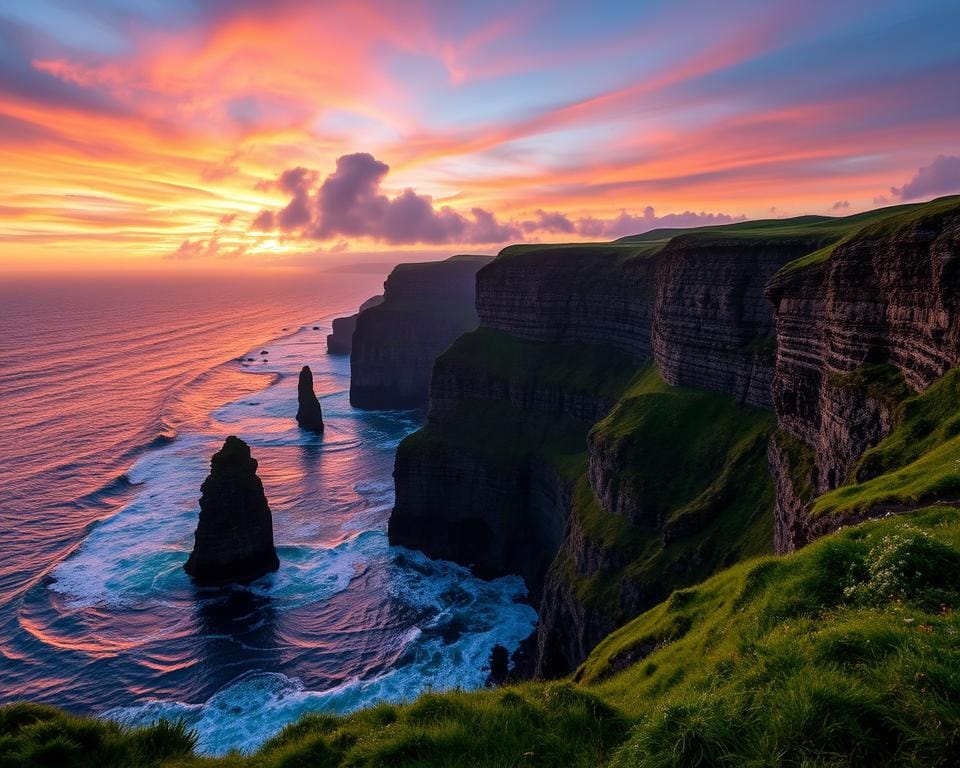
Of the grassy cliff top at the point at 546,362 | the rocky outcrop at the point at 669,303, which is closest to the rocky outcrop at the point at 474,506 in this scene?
the grassy cliff top at the point at 546,362

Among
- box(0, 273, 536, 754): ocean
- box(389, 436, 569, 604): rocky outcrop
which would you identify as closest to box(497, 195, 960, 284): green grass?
box(389, 436, 569, 604): rocky outcrop

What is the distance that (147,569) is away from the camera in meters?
63.8

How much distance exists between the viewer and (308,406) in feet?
375

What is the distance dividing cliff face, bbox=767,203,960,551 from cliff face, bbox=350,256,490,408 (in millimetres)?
111017

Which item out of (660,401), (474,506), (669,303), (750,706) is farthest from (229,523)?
(750,706)

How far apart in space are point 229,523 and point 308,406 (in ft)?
178

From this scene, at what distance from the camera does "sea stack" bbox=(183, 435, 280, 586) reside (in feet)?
199

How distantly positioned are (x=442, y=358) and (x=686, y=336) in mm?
38615

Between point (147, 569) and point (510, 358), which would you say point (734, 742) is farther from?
point (510, 358)

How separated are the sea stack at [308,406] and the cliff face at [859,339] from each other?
305ft

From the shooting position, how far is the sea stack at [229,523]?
2387 inches

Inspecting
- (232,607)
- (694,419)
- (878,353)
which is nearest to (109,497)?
(232,607)

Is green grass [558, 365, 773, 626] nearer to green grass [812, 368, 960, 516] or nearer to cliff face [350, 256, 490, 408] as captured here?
green grass [812, 368, 960, 516]

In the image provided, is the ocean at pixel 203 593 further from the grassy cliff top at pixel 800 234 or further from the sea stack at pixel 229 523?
the grassy cliff top at pixel 800 234
